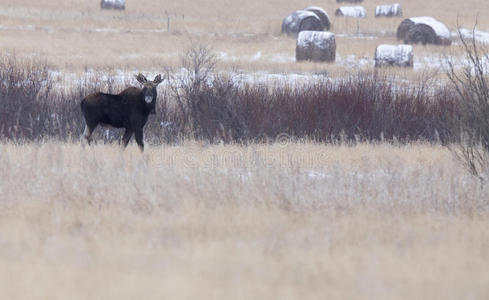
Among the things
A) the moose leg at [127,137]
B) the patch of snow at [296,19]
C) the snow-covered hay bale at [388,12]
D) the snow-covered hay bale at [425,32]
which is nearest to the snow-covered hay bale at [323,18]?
the patch of snow at [296,19]

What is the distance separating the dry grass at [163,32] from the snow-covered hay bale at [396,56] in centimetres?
130

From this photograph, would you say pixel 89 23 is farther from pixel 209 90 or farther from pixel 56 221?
pixel 56 221

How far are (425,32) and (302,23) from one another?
6175 mm

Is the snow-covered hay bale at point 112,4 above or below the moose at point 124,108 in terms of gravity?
above

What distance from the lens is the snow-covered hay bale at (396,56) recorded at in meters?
25.8

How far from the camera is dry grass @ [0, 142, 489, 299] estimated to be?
593cm

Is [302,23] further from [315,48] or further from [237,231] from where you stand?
[237,231]

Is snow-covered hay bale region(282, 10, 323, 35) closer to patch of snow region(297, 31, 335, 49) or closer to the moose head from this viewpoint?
patch of snow region(297, 31, 335, 49)

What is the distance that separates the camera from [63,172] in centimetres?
944

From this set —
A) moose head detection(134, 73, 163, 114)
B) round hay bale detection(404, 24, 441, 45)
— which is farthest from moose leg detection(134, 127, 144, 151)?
round hay bale detection(404, 24, 441, 45)

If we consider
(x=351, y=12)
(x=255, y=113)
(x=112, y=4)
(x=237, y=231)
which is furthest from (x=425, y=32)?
(x=237, y=231)

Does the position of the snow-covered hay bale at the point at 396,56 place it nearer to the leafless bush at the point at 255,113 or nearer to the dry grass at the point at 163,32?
the dry grass at the point at 163,32

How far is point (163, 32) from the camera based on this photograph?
38344mm

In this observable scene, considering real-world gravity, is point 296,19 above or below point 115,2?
below
